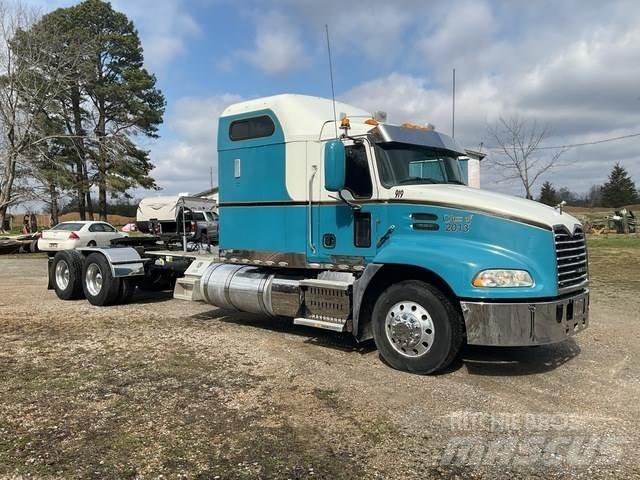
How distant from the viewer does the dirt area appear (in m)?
3.77

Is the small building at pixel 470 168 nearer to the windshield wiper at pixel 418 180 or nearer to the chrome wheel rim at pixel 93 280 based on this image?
the windshield wiper at pixel 418 180

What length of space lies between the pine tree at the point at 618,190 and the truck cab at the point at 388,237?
69.4 meters

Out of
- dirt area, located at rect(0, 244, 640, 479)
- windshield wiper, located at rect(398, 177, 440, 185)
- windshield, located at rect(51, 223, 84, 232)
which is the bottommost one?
dirt area, located at rect(0, 244, 640, 479)

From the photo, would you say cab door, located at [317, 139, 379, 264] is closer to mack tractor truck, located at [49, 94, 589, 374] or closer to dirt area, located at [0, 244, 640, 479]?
mack tractor truck, located at [49, 94, 589, 374]

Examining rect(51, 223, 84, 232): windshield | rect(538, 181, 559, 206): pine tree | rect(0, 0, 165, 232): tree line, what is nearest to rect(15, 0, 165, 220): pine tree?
rect(0, 0, 165, 232): tree line

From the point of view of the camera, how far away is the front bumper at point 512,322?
527 cm

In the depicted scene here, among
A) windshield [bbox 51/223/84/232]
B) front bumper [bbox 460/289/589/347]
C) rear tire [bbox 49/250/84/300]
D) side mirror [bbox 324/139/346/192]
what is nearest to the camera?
front bumper [bbox 460/289/589/347]

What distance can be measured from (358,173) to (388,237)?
34.3 inches

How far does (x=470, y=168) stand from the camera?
7.77 meters

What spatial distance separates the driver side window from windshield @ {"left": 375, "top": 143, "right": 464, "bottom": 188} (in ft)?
0.57

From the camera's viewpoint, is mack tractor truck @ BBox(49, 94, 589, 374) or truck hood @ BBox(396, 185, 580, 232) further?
truck hood @ BBox(396, 185, 580, 232)

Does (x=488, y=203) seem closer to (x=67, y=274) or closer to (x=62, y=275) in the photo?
(x=67, y=274)

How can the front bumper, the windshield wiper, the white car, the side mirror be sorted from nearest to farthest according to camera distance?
the front bumper, the side mirror, the windshield wiper, the white car

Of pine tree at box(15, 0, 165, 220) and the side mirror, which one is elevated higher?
pine tree at box(15, 0, 165, 220)
